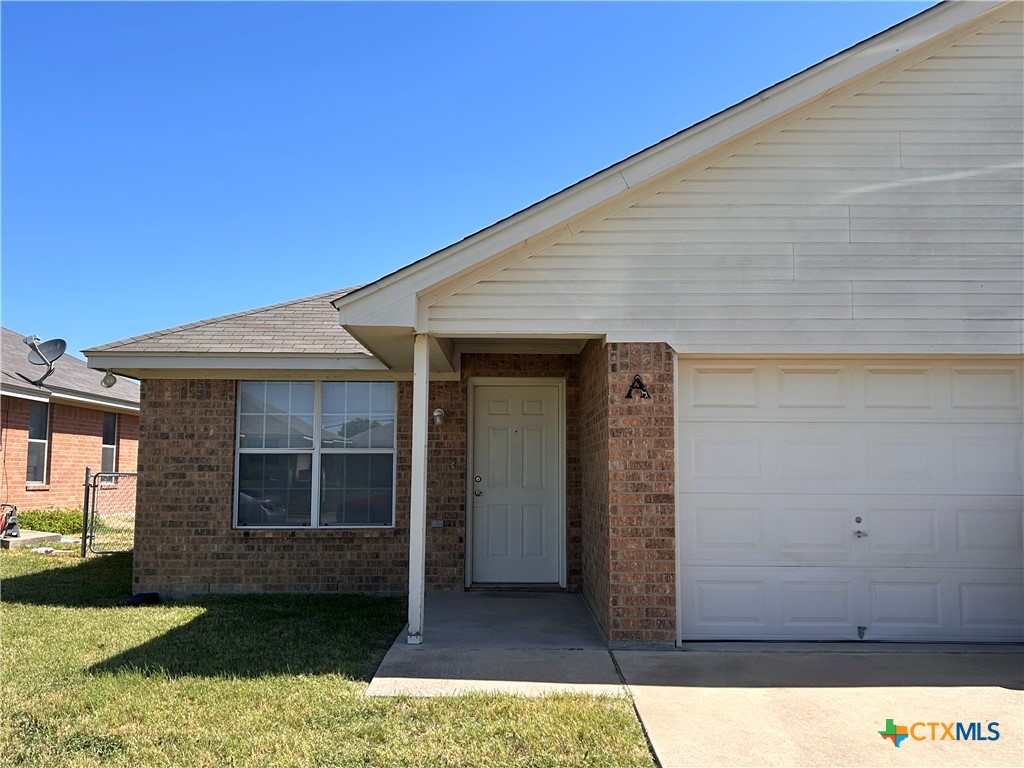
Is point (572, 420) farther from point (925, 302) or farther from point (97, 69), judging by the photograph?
point (97, 69)

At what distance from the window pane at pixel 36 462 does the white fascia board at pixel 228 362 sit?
902 cm

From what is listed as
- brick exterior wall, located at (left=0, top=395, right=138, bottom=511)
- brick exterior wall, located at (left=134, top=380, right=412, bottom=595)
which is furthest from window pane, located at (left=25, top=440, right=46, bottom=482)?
brick exterior wall, located at (left=134, top=380, right=412, bottom=595)

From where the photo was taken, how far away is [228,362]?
340 inches

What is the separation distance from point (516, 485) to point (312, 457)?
251 cm

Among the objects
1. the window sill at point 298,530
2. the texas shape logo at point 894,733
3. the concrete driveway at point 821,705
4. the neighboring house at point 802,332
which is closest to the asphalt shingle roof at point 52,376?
the window sill at point 298,530

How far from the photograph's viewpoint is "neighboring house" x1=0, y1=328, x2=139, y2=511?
48.4ft

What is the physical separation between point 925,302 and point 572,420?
413 centimetres

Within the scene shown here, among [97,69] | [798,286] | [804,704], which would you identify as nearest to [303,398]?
[97,69]

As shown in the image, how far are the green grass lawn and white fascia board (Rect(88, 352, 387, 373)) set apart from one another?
2854 mm

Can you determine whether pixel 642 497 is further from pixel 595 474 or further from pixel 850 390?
pixel 850 390

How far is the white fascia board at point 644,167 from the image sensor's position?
6191 millimetres

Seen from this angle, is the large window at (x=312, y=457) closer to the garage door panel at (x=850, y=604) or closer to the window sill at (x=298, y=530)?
the window sill at (x=298, y=530)

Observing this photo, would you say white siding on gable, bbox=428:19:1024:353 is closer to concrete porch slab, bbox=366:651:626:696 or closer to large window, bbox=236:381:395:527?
concrete porch slab, bbox=366:651:626:696

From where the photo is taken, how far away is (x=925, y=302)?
642 centimetres
